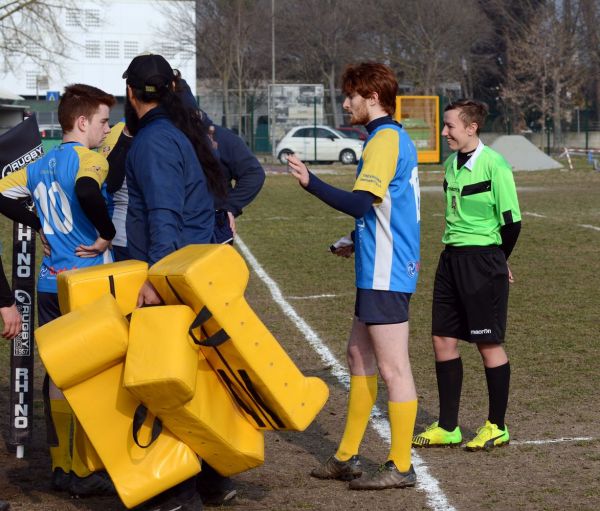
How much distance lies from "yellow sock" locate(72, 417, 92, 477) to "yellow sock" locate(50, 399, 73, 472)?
5cm

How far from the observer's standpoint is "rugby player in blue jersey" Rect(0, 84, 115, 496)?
5.29 meters

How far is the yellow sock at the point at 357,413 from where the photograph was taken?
545 cm

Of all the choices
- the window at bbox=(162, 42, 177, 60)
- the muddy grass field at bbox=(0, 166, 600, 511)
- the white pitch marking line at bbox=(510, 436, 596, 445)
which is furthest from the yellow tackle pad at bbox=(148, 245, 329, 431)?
the window at bbox=(162, 42, 177, 60)

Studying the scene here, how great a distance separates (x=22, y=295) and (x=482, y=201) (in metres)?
2.56

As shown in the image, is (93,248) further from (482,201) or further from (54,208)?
(482,201)

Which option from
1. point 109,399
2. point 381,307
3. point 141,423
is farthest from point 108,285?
point 381,307

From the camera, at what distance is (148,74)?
473 centimetres

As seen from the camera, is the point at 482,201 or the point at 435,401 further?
the point at 435,401

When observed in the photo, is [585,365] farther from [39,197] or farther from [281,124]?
[281,124]

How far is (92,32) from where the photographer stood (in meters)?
77.1

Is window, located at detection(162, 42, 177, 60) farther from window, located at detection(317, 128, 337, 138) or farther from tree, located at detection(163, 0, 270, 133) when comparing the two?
window, located at detection(317, 128, 337, 138)

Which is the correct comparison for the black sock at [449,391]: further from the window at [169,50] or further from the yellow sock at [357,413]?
the window at [169,50]

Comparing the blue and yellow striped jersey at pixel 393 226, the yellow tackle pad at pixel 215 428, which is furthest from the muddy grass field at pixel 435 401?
the blue and yellow striped jersey at pixel 393 226

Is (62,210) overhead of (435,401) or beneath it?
overhead
